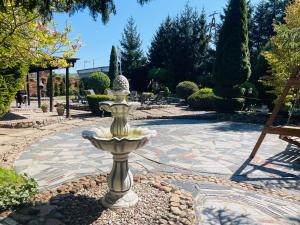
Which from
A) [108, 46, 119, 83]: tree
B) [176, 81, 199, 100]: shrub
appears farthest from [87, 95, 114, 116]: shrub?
[108, 46, 119, 83]: tree

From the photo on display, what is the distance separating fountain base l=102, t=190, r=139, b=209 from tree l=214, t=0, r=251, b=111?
11634 mm

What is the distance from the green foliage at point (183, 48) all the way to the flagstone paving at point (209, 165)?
19.5 meters

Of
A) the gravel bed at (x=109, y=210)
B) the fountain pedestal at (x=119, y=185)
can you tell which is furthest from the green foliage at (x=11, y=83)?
the fountain pedestal at (x=119, y=185)

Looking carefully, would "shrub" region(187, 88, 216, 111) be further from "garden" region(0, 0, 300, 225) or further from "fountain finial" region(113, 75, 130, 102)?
"fountain finial" region(113, 75, 130, 102)

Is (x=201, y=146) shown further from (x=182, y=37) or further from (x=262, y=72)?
(x=182, y=37)

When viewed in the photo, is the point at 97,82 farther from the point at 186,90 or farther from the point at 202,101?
the point at 202,101

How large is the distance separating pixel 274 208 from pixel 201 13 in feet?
97.7

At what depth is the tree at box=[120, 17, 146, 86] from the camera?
113 feet

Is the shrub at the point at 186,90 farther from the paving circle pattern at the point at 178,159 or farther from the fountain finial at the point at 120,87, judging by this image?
the fountain finial at the point at 120,87

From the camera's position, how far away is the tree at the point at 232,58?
13672 mm

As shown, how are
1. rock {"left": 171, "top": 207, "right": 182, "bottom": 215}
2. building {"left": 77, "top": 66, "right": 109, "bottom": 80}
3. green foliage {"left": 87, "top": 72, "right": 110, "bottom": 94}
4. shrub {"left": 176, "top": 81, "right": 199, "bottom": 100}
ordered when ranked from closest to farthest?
rock {"left": 171, "top": 207, "right": 182, "bottom": 215}, shrub {"left": 176, "top": 81, "right": 199, "bottom": 100}, green foliage {"left": 87, "top": 72, "right": 110, "bottom": 94}, building {"left": 77, "top": 66, "right": 109, "bottom": 80}

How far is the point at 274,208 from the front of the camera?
376cm

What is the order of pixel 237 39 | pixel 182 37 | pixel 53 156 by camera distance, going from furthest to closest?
1. pixel 182 37
2. pixel 237 39
3. pixel 53 156

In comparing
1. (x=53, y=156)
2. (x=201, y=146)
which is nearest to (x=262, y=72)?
(x=201, y=146)
